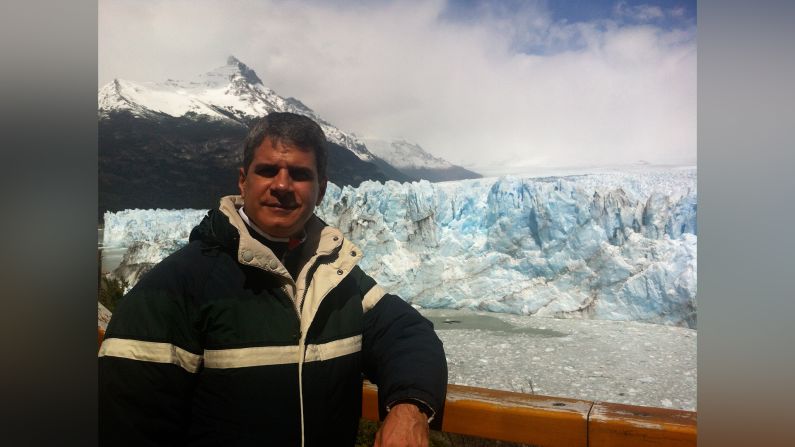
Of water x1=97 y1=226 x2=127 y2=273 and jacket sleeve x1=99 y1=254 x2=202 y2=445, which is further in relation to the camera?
water x1=97 y1=226 x2=127 y2=273

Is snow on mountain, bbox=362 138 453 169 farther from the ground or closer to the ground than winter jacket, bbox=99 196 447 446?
farther from the ground

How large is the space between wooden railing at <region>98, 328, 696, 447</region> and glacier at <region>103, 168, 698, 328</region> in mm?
462

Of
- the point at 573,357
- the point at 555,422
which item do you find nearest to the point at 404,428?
the point at 555,422

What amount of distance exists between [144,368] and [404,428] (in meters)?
0.50

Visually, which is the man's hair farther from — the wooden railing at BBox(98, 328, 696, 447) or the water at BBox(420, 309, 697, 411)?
the water at BBox(420, 309, 697, 411)

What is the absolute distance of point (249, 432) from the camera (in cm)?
121

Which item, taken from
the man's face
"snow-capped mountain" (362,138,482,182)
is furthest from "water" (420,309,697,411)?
the man's face

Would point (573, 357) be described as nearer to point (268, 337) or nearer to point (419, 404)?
point (419, 404)

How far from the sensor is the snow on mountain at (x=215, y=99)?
2.06 m

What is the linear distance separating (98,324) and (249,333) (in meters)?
1.23

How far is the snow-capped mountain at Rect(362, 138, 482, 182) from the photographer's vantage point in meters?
1.99

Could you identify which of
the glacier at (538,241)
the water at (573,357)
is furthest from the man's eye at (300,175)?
the water at (573,357)
